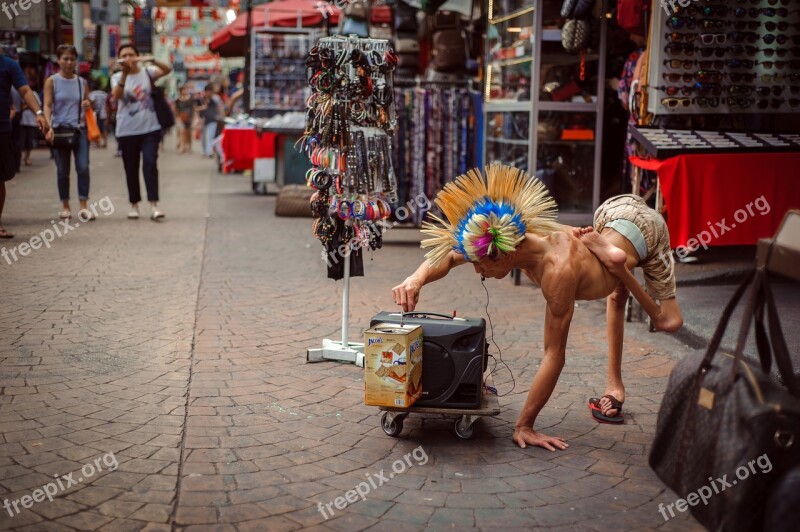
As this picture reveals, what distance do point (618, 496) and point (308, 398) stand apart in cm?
198

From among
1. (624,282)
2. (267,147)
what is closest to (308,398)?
(624,282)

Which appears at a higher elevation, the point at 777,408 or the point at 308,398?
the point at 777,408

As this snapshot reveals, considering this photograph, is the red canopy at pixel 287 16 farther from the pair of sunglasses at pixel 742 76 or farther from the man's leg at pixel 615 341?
the man's leg at pixel 615 341

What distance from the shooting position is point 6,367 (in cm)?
549

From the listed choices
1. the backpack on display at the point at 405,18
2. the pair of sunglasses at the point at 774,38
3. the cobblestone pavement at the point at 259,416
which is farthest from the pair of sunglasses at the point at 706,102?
the backpack on display at the point at 405,18

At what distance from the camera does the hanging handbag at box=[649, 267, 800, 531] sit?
2793 millimetres

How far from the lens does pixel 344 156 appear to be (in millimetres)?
5867

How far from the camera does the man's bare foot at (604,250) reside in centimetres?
430

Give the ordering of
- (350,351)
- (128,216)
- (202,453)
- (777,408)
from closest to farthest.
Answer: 1. (777,408)
2. (202,453)
3. (350,351)
4. (128,216)

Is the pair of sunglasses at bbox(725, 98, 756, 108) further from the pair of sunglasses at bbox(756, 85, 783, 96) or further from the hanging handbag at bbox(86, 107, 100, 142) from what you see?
the hanging handbag at bbox(86, 107, 100, 142)

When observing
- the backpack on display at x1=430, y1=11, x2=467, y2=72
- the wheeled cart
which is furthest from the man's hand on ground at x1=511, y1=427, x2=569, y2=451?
the backpack on display at x1=430, y1=11, x2=467, y2=72

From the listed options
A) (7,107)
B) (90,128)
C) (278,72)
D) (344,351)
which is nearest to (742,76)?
(344,351)

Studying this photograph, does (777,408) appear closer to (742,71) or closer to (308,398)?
(308,398)

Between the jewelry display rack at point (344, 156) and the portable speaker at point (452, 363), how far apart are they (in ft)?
4.54
